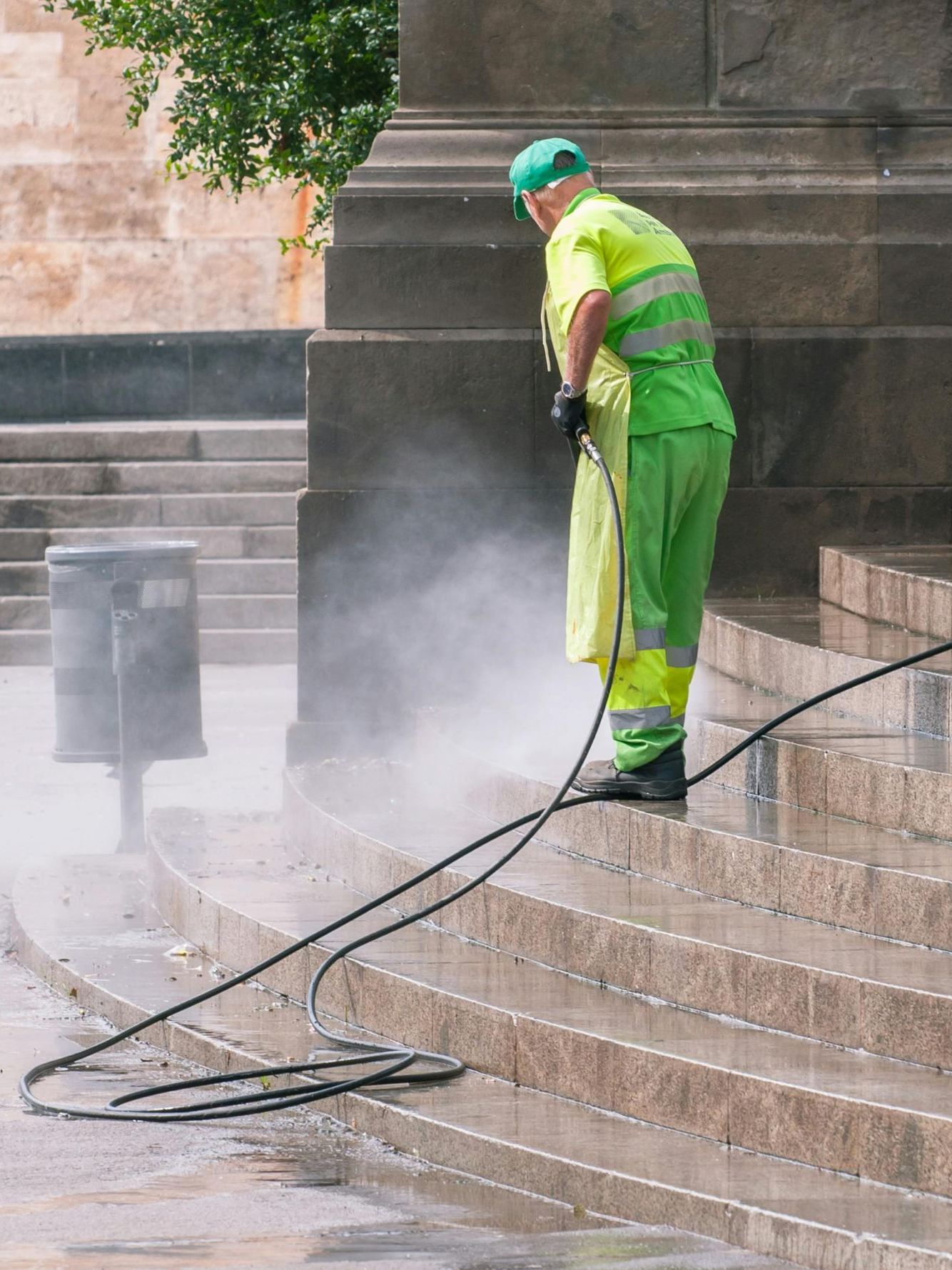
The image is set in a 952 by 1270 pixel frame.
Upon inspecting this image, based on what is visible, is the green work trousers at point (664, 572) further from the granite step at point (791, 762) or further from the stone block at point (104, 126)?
the stone block at point (104, 126)

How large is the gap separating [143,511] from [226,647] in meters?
1.73

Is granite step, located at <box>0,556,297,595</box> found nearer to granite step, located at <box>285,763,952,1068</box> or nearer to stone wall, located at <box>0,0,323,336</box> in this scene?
stone wall, located at <box>0,0,323,336</box>

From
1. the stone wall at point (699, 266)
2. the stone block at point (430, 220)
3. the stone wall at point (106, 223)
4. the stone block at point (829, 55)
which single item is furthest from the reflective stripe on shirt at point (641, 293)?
the stone wall at point (106, 223)

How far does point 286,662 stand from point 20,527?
8.64ft

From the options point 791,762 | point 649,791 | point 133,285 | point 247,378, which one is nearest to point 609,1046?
point 649,791

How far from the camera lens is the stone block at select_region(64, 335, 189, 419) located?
19.0 m

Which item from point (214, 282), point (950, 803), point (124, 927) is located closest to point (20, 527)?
point (214, 282)

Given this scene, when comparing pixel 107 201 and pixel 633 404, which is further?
pixel 107 201

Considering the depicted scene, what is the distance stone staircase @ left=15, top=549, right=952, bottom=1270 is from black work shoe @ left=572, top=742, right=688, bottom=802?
64 mm

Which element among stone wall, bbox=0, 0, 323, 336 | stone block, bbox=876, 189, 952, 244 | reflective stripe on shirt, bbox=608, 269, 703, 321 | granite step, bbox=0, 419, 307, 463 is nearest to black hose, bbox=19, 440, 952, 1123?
reflective stripe on shirt, bbox=608, 269, 703, 321

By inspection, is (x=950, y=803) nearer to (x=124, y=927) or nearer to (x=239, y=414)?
(x=124, y=927)

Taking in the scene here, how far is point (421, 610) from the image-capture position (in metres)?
8.23

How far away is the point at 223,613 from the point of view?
15.4m

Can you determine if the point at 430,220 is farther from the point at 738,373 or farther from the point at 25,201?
the point at 25,201
